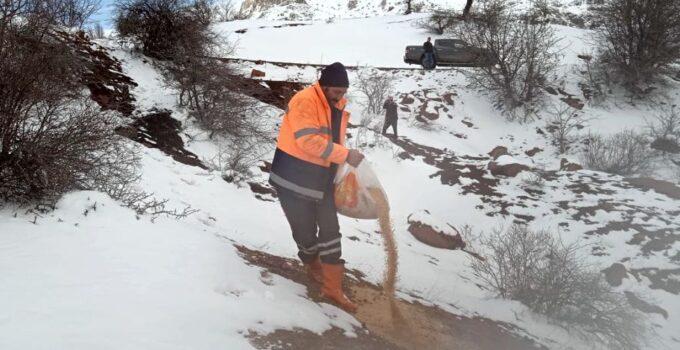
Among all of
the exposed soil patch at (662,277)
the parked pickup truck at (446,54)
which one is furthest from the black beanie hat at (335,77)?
the parked pickup truck at (446,54)

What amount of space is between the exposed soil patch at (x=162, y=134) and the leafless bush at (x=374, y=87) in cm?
640

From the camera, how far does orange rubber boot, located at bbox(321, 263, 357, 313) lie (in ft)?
10.7

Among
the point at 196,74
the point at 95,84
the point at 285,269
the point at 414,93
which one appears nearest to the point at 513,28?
the point at 414,93

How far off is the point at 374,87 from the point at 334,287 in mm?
11659

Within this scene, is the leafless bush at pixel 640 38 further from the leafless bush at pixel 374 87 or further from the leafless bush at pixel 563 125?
the leafless bush at pixel 374 87

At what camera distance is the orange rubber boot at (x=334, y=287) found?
3252 millimetres

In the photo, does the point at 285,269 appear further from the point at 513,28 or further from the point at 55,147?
the point at 513,28

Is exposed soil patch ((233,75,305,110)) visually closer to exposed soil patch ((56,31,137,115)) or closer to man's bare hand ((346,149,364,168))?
exposed soil patch ((56,31,137,115))

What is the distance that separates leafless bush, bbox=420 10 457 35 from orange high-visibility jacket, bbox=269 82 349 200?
21161 millimetres

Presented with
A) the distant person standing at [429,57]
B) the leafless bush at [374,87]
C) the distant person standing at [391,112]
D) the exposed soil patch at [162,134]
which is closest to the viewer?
the exposed soil patch at [162,134]

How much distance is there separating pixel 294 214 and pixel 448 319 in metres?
1.88

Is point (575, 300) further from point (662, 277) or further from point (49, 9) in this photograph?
point (49, 9)

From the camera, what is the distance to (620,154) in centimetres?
1133

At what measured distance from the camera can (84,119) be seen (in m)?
4.09
